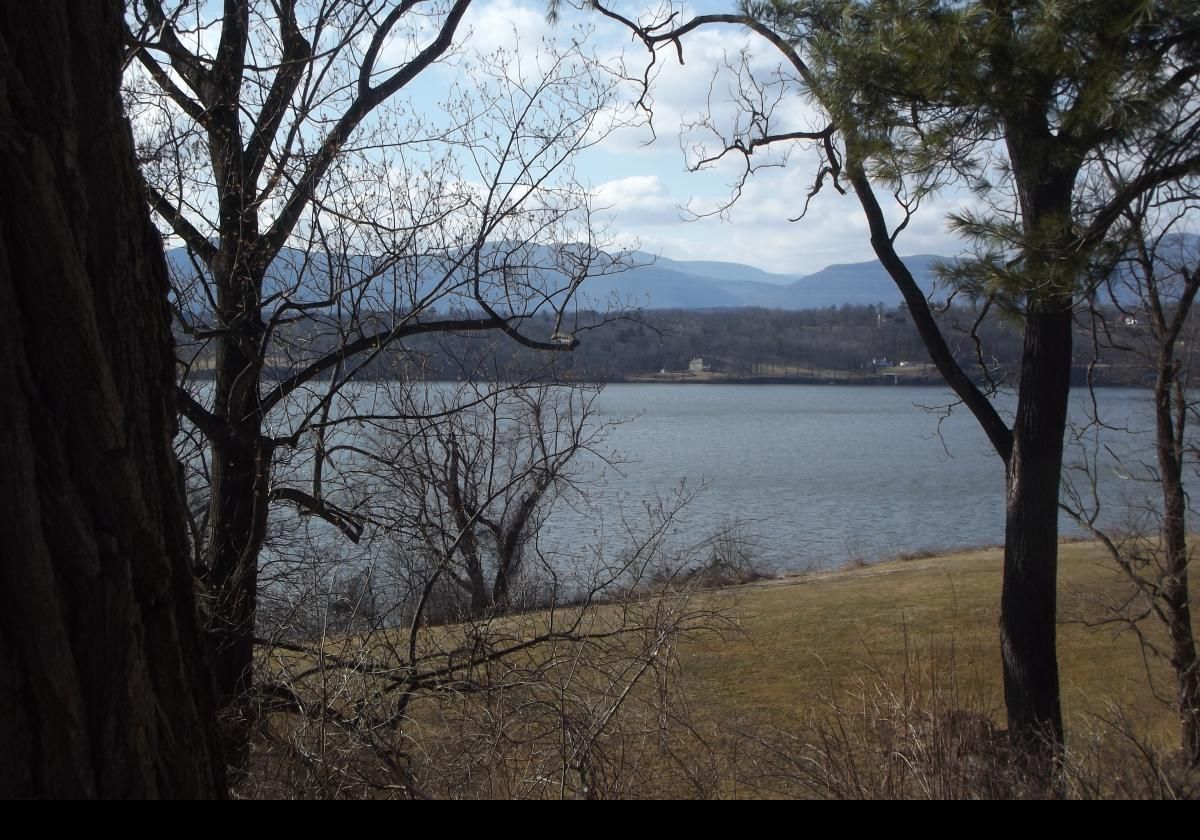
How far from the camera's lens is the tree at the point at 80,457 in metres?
1.70

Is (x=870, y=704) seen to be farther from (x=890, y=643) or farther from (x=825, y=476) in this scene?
(x=825, y=476)

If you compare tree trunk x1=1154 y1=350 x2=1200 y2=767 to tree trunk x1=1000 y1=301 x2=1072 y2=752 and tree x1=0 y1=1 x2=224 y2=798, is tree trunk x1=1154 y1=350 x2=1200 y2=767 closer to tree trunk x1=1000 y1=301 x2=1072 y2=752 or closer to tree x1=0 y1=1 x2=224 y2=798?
tree trunk x1=1000 y1=301 x2=1072 y2=752

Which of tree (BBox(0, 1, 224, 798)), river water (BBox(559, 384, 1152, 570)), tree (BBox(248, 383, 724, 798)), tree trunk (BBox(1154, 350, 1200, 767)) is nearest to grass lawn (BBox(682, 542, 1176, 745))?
tree trunk (BBox(1154, 350, 1200, 767))

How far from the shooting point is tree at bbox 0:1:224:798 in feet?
5.57

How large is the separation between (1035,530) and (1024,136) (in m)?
3.37

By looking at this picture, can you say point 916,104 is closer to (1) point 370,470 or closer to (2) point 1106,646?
(1) point 370,470

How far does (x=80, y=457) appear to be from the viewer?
1.80 metres

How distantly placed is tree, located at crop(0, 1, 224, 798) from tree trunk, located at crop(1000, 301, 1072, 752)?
7465mm

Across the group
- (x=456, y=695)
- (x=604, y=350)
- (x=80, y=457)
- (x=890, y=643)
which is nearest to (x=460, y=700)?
(x=456, y=695)

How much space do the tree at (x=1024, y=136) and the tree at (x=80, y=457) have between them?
5.64 m

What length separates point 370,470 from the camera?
26.8 ft

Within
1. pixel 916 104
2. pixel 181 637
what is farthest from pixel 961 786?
pixel 916 104

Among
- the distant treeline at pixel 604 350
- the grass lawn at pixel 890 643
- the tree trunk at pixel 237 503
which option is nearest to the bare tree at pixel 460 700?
the tree trunk at pixel 237 503

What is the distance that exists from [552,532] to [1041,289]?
11.4 meters
